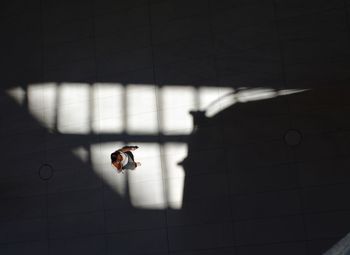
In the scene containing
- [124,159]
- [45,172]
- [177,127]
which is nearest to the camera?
[124,159]

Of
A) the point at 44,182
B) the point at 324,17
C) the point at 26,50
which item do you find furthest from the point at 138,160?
the point at 324,17

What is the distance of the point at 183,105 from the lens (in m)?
10.5

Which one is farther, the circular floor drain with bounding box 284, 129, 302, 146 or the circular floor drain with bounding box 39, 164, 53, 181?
the circular floor drain with bounding box 39, 164, 53, 181

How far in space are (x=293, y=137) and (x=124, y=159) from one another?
4.00 m

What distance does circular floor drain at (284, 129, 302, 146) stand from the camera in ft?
31.3

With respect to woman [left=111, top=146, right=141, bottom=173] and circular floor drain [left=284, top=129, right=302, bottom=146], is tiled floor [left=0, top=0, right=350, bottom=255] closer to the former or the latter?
circular floor drain [left=284, top=129, right=302, bottom=146]

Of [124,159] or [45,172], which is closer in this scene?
[124,159]

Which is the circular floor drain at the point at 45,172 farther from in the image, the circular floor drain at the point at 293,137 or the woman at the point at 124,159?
the circular floor drain at the point at 293,137

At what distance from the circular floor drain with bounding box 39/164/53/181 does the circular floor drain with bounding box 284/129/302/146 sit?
20.6 feet

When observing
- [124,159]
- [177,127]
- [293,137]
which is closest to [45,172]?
[124,159]

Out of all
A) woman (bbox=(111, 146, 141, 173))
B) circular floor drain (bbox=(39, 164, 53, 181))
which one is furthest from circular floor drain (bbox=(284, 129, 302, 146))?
circular floor drain (bbox=(39, 164, 53, 181))

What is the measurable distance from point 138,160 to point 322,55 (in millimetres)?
5229

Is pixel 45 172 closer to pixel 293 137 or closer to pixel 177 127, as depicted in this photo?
pixel 177 127

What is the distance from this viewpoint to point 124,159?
31.2 feet
